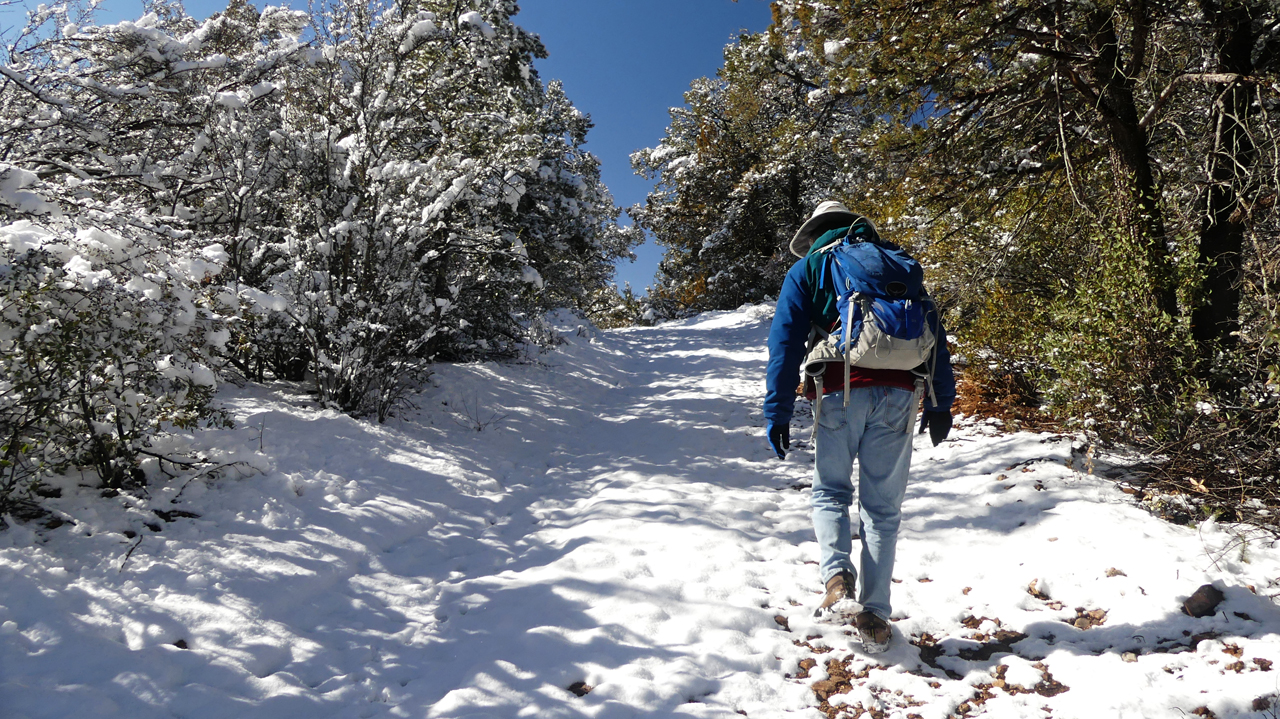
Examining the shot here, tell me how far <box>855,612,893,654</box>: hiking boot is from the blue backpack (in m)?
1.00

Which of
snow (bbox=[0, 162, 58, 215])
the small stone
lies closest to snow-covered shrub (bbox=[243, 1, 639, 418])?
snow (bbox=[0, 162, 58, 215])

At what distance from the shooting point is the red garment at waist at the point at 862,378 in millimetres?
2801

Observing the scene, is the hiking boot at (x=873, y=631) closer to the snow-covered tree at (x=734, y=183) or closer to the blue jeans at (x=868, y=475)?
the blue jeans at (x=868, y=475)

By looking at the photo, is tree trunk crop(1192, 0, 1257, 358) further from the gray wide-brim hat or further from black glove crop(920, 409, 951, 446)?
the gray wide-brim hat

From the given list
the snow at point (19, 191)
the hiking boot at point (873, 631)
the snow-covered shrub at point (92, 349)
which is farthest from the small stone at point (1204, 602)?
the snow at point (19, 191)

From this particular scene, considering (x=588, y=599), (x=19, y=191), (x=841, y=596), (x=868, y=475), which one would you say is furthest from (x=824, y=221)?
(x=19, y=191)

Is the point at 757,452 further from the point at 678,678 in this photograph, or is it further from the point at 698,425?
the point at 678,678

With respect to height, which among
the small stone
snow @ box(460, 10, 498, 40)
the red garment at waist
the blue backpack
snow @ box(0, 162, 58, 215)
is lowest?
the small stone

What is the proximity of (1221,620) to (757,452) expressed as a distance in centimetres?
383

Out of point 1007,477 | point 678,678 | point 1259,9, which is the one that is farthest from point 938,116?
point 678,678

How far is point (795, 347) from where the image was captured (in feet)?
9.61

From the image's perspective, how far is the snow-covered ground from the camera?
2.41 metres

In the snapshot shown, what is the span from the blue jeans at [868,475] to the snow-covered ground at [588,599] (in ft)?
1.26

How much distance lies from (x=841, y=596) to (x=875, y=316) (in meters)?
1.34
